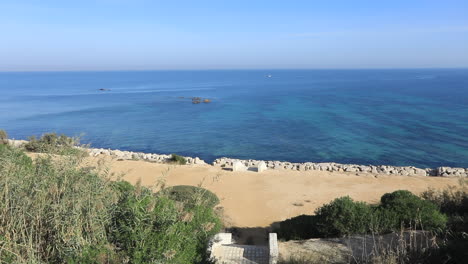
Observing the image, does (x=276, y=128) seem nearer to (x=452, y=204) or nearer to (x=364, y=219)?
(x=452, y=204)

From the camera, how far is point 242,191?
18.5 metres

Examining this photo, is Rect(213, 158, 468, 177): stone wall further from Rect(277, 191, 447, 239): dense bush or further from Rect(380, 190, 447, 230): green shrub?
Rect(380, 190, 447, 230): green shrub

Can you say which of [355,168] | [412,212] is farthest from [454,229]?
[355,168]

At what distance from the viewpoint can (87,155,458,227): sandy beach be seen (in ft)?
50.6

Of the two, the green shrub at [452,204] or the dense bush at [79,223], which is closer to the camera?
the dense bush at [79,223]

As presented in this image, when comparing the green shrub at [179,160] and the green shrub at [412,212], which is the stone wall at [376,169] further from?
the green shrub at [412,212]

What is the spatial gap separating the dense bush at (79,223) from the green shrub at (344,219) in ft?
18.5

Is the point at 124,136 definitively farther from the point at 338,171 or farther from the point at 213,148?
the point at 338,171

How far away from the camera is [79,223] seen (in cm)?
518

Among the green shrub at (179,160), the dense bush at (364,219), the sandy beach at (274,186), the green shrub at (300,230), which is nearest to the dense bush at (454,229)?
the dense bush at (364,219)

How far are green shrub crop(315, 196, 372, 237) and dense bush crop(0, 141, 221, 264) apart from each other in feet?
18.5

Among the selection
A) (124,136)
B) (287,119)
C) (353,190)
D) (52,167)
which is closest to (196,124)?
(124,136)

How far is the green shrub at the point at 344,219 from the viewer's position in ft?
32.7

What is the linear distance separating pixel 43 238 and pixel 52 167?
A: 1.46 metres
